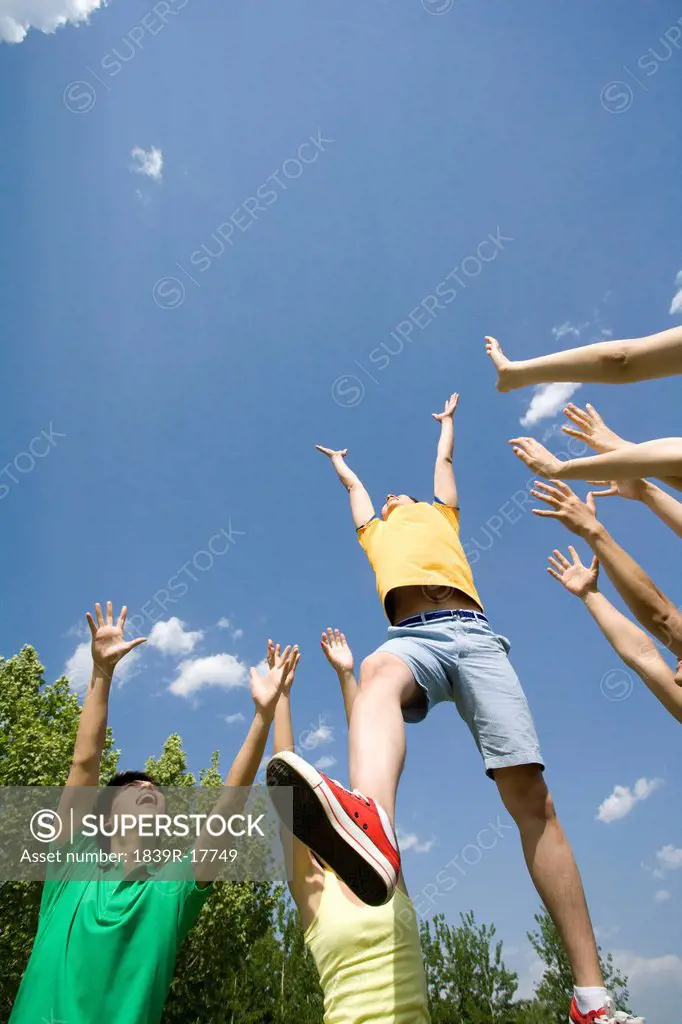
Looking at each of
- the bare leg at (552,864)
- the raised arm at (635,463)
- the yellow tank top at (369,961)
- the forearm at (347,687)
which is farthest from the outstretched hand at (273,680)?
the raised arm at (635,463)

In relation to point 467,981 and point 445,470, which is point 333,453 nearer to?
point 445,470

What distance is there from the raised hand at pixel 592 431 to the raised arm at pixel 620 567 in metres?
0.30

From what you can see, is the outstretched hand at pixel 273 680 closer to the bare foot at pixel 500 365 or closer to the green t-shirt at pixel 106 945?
the green t-shirt at pixel 106 945

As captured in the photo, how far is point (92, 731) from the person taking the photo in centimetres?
302

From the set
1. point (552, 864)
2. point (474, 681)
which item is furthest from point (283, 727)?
point (552, 864)

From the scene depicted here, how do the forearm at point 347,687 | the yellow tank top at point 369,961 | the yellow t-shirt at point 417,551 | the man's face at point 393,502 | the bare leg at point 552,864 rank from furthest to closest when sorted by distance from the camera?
the man's face at point 393,502
the forearm at point 347,687
the yellow t-shirt at point 417,551
the bare leg at point 552,864
the yellow tank top at point 369,961

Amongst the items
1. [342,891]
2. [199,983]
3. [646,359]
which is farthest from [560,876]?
[199,983]

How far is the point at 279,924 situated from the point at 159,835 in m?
19.1

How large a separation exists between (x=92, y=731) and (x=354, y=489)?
106 inches

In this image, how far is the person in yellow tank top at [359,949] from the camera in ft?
8.05

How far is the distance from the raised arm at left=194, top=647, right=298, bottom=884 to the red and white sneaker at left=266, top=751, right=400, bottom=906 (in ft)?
3.03

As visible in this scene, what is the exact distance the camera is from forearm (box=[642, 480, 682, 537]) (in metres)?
2.99

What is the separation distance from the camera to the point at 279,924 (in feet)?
62.4

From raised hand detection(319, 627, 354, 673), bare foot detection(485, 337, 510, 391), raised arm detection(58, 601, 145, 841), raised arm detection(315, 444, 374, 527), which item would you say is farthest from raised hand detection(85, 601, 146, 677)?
bare foot detection(485, 337, 510, 391)
